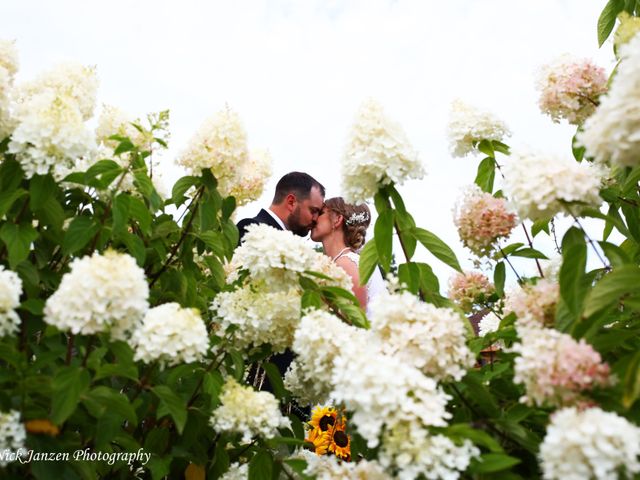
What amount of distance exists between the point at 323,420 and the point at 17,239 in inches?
112

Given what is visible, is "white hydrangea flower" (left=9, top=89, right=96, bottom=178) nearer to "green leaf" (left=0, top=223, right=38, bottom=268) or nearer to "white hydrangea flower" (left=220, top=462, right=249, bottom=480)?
"green leaf" (left=0, top=223, right=38, bottom=268)

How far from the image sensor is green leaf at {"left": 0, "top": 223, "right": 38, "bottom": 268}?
2098 mm

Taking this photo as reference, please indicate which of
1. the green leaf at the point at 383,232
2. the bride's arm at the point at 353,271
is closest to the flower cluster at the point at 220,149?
the green leaf at the point at 383,232

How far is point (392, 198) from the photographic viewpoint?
2385 mm

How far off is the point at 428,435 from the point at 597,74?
169cm

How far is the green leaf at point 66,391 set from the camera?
1776 mm

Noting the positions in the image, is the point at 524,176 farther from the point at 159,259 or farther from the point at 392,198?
the point at 159,259

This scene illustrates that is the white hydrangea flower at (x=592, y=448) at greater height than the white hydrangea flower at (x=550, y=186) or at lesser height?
lesser

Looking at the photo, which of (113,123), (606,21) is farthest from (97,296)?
(606,21)

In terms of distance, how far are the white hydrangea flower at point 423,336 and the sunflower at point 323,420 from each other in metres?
2.72

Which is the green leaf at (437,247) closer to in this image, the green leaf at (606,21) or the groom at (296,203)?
the green leaf at (606,21)

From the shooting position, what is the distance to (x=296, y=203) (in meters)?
6.23

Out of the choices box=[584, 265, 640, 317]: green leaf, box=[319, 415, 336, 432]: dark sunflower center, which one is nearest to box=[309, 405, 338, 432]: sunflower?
box=[319, 415, 336, 432]: dark sunflower center

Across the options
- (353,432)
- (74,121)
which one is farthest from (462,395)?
(74,121)
